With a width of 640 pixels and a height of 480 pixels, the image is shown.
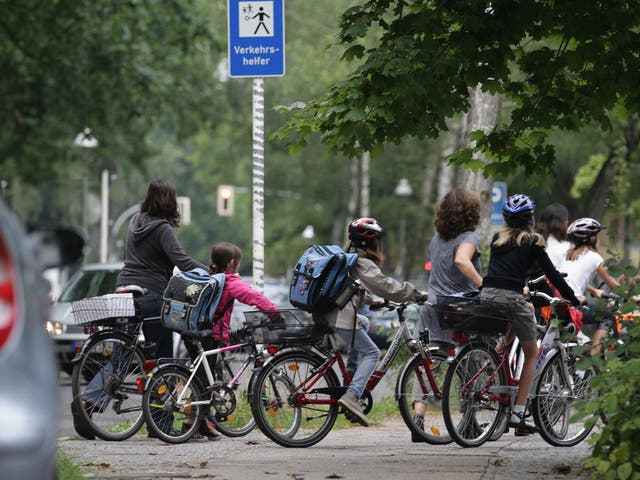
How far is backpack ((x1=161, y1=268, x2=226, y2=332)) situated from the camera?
31.1 feet

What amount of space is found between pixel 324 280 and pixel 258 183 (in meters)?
2.35

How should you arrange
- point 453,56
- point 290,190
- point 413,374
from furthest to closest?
point 290,190
point 413,374
point 453,56

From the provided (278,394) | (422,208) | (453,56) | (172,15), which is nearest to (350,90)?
(453,56)

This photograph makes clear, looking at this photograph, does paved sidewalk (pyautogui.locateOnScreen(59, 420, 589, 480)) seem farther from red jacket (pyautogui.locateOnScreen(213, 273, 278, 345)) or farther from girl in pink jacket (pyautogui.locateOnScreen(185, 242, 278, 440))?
red jacket (pyautogui.locateOnScreen(213, 273, 278, 345))

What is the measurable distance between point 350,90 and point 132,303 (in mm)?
2147

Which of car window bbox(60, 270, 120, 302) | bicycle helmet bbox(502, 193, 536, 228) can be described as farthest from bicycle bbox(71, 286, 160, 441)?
car window bbox(60, 270, 120, 302)

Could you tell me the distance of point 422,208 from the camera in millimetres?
53219

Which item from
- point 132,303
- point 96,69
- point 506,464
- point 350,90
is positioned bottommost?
point 506,464

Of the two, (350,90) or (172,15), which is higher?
(172,15)

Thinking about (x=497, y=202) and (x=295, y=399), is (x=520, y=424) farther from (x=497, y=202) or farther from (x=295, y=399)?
(x=497, y=202)

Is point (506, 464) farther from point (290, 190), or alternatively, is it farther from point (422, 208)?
point (290, 190)

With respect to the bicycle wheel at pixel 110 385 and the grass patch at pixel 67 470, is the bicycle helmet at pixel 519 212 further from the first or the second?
the grass patch at pixel 67 470

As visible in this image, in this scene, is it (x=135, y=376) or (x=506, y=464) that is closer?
(x=506, y=464)

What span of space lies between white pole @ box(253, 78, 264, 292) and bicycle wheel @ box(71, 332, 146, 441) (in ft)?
5.68
